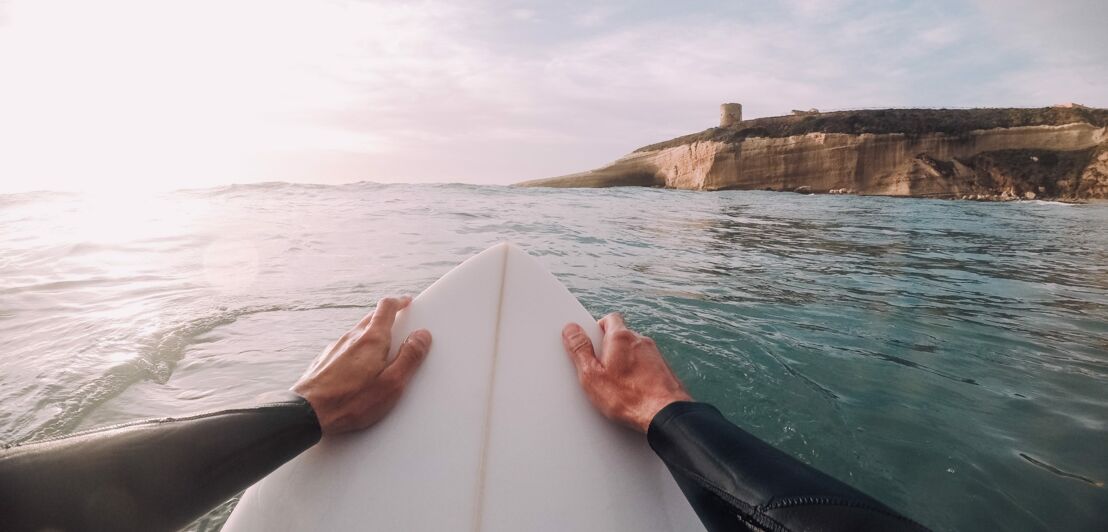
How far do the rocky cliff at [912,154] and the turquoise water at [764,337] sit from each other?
26.7m

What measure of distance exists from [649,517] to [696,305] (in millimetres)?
2544

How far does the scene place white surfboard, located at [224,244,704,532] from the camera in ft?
3.34

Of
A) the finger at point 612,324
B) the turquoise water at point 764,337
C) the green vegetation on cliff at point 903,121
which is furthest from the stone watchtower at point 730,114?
the finger at point 612,324

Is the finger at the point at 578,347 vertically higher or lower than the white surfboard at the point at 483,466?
higher

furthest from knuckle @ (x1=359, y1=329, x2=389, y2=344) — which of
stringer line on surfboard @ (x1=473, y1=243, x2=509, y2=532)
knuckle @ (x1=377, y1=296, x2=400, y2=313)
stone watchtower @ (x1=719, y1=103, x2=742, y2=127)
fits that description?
stone watchtower @ (x1=719, y1=103, x2=742, y2=127)

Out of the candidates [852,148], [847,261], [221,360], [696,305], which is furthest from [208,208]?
[852,148]

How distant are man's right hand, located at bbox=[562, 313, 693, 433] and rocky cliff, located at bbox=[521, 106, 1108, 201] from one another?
111 feet

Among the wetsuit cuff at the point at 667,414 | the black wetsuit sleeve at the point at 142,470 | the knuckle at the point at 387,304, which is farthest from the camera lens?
the knuckle at the point at 387,304

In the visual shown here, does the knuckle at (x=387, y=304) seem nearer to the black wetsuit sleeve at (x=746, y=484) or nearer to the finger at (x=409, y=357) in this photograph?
the finger at (x=409, y=357)

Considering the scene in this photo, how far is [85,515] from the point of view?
2.82ft

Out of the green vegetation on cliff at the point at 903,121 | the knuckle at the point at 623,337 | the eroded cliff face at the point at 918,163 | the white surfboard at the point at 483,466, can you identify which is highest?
the green vegetation on cliff at the point at 903,121

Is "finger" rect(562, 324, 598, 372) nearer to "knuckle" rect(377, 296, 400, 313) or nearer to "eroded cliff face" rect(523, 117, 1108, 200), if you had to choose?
"knuckle" rect(377, 296, 400, 313)

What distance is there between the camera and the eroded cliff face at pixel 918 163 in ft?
83.9

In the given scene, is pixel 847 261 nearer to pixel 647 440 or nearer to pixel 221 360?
pixel 647 440
